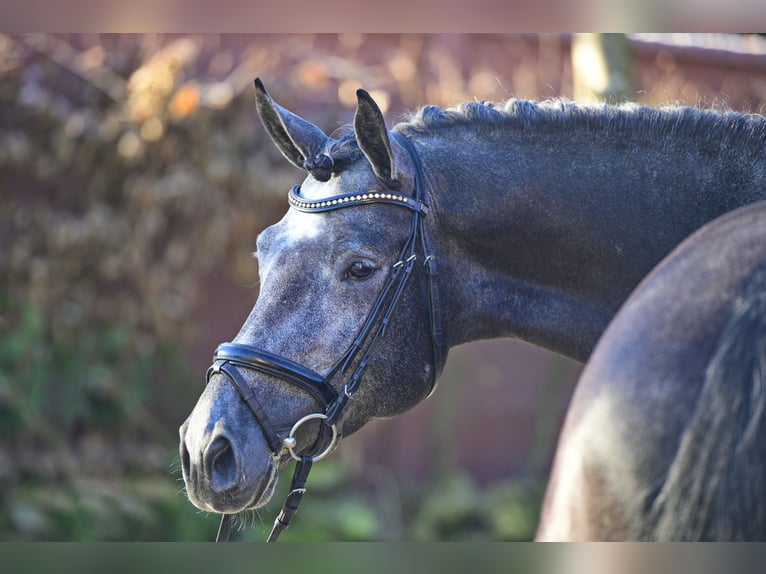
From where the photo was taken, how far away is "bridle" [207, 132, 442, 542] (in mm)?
1898

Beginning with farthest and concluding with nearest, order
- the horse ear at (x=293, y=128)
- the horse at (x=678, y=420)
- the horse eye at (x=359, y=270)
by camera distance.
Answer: the horse ear at (x=293, y=128), the horse eye at (x=359, y=270), the horse at (x=678, y=420)

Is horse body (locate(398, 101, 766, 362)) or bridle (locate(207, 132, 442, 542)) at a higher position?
horse body (locate(398, 101, 766, 362))

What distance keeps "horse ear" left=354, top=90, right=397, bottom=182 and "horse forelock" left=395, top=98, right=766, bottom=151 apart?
0.24m

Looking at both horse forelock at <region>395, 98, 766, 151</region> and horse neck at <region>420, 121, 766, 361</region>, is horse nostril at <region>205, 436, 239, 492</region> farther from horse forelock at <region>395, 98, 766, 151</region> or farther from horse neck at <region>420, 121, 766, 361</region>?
horse forelock at <region>395, 98, 766, 151</region>

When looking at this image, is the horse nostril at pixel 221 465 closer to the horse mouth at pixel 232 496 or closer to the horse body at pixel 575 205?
the horse mouth at pixel 232 496

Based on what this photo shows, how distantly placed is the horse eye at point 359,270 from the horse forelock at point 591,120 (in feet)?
1.56

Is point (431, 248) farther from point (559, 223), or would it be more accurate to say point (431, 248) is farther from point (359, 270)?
point (559, 223)

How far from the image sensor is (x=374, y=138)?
2.04m

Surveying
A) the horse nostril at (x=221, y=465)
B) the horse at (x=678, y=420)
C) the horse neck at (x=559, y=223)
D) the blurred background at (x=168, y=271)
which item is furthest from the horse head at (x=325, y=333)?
the blurred background at (x=168, y=271)

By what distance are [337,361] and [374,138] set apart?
0.57 metres

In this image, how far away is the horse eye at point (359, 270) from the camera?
2002 mm

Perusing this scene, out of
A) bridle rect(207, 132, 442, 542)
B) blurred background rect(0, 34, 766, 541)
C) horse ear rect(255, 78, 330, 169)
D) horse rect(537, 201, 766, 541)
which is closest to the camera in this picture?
horse rect(537, 201, 766, 541)

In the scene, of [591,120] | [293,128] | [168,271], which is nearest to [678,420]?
[591,120]

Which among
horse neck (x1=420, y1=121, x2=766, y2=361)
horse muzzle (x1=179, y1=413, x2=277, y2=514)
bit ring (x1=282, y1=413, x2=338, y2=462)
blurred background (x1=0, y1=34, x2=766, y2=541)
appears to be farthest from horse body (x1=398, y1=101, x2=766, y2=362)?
blurred background (x1=0, y1=34, x2=766, y2=541)
